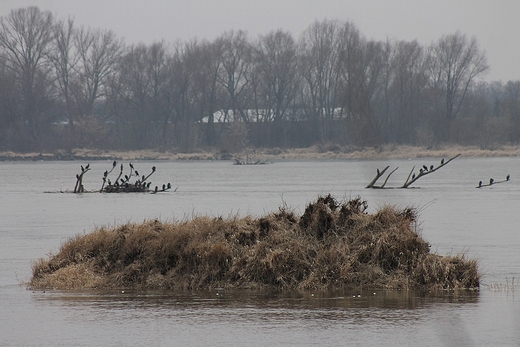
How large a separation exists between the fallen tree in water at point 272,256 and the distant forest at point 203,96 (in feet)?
267

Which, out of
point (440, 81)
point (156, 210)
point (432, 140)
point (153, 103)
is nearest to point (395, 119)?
point (432, 140)

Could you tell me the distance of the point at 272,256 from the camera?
1346cm

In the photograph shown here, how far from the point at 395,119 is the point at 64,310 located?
2837 inches

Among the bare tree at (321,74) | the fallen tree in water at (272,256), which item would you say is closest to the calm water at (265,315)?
the fallen tree in water at (272,256)

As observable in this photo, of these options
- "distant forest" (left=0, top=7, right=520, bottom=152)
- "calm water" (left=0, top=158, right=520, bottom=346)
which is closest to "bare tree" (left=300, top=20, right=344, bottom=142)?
"distant forest" (left=0, top=7, right=520, bottom=152)

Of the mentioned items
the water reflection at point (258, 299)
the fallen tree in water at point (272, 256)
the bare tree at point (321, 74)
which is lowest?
the water reflection at point (258, 299)

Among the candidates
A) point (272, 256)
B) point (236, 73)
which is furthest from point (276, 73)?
point (272, 256)

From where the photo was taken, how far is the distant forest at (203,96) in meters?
98.9

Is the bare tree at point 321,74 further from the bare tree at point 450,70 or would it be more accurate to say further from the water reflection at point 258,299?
the water reflection at point 258,299

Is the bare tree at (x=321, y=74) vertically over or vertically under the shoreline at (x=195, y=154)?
over

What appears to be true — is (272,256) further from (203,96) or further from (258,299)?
(203,96)

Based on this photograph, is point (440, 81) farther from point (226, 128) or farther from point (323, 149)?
point (226, 128)

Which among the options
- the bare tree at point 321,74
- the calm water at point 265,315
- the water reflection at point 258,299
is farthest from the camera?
the bare tree at point 321,74

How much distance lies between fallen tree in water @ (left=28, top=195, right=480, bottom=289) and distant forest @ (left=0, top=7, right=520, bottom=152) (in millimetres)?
81236
